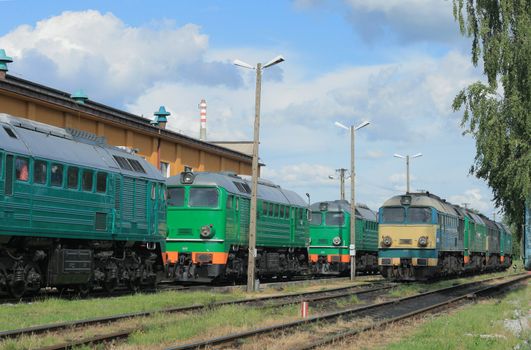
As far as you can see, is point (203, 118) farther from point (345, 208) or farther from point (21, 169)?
point (21, 169)

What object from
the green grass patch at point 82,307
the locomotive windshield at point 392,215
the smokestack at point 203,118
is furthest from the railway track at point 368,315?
the smokestack at point 203,118

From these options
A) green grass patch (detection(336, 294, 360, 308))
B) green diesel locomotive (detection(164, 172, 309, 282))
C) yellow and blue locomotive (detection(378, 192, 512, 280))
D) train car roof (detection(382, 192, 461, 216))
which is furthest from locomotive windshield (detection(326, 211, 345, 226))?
green grass patch (detection(336, 294, 360, 308))

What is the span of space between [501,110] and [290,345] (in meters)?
13.6

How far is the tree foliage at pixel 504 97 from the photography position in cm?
2266

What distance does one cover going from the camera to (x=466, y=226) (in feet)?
132

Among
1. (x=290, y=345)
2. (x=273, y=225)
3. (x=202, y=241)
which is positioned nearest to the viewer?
(x=290, y=345)

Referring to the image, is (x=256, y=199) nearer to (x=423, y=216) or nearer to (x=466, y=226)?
(x=423, y=216)

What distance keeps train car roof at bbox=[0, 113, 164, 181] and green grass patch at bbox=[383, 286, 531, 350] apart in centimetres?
968

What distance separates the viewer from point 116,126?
36.3 meters

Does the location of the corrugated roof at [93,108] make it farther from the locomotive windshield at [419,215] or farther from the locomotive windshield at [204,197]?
the locomotive windshield at [419,215]

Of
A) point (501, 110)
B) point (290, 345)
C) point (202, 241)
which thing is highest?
point (501, 110)

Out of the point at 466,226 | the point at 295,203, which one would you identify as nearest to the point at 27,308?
the point at 295,203

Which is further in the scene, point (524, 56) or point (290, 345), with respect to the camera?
point (524, 56)

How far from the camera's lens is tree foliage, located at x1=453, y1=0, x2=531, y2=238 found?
22.7 m
